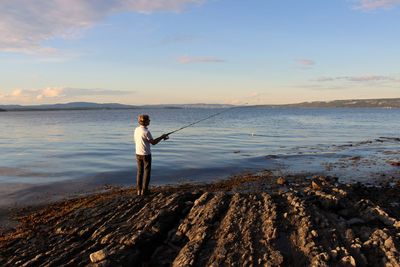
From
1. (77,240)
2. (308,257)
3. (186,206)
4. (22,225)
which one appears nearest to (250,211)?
(186,206)

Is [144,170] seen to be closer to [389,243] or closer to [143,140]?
[143,140]

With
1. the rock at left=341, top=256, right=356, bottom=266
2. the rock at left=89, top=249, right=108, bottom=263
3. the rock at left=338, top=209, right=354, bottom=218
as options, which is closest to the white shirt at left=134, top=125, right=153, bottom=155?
the rock at left=89, top=249, right=108, bottom=263

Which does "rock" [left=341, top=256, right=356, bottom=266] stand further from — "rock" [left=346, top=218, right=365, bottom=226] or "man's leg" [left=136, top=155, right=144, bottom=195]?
"man's leg" [left=136, top=155, right=144, bottom=195]

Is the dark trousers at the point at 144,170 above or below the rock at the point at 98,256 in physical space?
above

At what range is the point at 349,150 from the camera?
2970cm

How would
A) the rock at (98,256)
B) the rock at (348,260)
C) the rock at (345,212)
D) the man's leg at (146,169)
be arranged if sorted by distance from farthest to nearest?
the man's leg at (146,169) < the rock at (345,212) < the rock at (98,256) < the rock at (348,260)

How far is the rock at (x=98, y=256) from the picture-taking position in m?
7.06

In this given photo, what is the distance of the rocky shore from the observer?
281 inches

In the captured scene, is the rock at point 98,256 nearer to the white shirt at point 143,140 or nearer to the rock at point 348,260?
the rock at point 348,260

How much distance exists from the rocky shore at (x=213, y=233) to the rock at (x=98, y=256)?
0.04 meters

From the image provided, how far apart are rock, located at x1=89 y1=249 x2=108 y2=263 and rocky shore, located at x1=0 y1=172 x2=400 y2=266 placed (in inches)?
1.6

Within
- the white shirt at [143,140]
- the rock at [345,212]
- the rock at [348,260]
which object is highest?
the white shirt at [143,140]

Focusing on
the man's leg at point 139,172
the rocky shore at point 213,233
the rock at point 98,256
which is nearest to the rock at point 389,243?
the rocky shore at point 213,233

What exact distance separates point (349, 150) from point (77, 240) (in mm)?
25681
